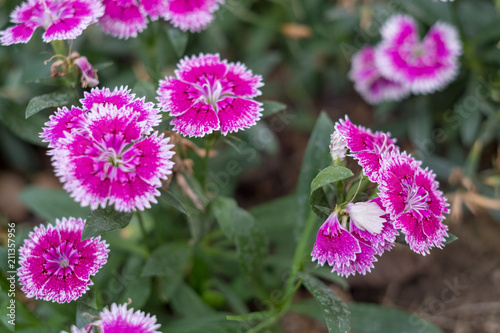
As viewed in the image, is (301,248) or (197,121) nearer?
(197,121)

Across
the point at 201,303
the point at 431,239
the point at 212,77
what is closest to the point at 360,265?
the point at 431,239

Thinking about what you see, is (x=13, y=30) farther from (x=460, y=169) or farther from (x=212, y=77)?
(x=460, y=169)

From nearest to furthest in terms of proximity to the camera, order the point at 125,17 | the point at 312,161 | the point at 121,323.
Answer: the point at 121,323 < the point at 125,17 < the point at 312,161

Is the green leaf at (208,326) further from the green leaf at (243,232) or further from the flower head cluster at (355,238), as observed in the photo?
the flower head cluster at (355,238)

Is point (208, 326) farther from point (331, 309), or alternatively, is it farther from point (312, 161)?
point (312, 161)

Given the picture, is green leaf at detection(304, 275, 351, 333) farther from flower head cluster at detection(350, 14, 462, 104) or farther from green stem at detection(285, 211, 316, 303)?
flower head cluster at detection(350, 14, 462, 104)

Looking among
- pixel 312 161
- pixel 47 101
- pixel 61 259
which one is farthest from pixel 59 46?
pixel 312 161

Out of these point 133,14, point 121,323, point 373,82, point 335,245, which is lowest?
point 121,323
